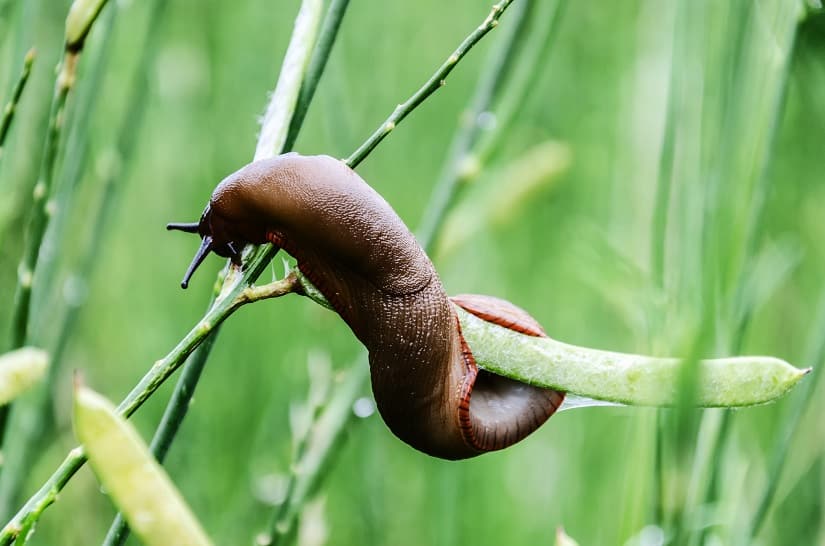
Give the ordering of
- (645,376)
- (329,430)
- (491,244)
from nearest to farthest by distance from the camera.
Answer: (645,376) → (329,430) → (491,244)

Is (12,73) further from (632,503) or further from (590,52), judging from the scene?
(590,52)

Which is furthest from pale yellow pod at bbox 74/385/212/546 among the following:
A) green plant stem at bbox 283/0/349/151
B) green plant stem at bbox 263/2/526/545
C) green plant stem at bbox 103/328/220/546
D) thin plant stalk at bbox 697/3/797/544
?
thin plant stalk at bbox 697/3/797/544

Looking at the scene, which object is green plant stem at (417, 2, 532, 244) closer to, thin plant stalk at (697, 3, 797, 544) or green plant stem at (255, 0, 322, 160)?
thin plant stalk at (697, 3, 797, 544)

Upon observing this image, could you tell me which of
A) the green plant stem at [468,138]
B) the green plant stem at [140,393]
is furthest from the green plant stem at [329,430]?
the green plant stem at [140,393]

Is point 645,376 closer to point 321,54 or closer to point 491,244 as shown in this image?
point 321,54

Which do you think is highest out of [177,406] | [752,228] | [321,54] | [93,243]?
[321,54]

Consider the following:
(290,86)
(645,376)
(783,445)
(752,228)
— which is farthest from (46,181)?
(783,445)
